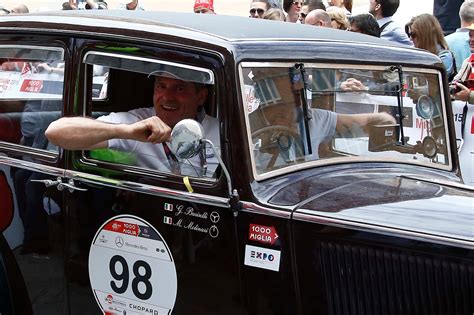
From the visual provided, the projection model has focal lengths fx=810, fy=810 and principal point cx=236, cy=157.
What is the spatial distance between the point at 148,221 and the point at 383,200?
3.11ft

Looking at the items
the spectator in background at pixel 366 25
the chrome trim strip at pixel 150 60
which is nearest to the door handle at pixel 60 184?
the chrome trim strip at pixel 150 60

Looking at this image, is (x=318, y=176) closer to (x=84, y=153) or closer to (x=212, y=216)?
(x=212, y=216)

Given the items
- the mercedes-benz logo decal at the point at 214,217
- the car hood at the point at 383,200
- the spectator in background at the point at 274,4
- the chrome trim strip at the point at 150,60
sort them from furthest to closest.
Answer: the spectator in background at the point at 274,4 < the chrome trim strip at the point at 150,60 < the mercedes-benz logo decal at the point at 214,217 < the car hood at the point at 383,200

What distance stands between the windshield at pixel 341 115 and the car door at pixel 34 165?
95cm

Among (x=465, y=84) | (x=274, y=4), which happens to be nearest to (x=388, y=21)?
(x=465, y=84)

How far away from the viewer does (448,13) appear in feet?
32.6

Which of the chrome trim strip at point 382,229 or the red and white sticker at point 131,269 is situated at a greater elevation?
the chrome trim strip at point 382,229

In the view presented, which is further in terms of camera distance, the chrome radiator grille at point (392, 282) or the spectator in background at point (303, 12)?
the spectator in background at point (303, 12)

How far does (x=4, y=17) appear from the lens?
4.05m

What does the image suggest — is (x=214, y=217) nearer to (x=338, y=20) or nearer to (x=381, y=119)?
(x=381, y=119)

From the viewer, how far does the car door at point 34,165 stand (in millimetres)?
3609

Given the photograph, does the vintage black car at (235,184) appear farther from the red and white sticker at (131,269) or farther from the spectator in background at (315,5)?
the spectator in background at (315,5)

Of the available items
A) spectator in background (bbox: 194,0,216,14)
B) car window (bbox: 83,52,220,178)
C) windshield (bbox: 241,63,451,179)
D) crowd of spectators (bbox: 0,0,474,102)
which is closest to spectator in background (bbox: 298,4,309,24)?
crowd of spectators (bbox: 0,0,474,102)

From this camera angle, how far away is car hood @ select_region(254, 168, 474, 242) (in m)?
2.81
